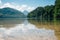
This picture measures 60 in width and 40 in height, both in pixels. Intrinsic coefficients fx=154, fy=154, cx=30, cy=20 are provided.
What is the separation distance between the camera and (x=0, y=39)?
8938mm

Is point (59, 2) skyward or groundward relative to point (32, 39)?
skyward

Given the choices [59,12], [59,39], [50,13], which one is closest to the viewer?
[59,39]

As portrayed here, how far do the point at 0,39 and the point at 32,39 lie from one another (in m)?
1.87

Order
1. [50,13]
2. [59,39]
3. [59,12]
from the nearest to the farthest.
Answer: [59,39] → [59,12] → [50,13]

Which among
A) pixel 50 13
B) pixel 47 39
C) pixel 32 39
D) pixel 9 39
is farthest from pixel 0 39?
pixel 50 13

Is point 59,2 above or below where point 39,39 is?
above

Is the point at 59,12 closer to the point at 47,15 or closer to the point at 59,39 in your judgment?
the point at 47,15

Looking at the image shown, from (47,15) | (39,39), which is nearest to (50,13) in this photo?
(47,15)

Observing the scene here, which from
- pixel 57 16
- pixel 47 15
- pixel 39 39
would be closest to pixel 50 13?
pixel 47 15

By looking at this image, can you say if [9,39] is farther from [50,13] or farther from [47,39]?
[50,13]

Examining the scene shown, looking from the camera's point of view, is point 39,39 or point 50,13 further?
point 50,13

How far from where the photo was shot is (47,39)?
8.59m

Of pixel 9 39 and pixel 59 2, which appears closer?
pixel 9 39

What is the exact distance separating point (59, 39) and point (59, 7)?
142ft
